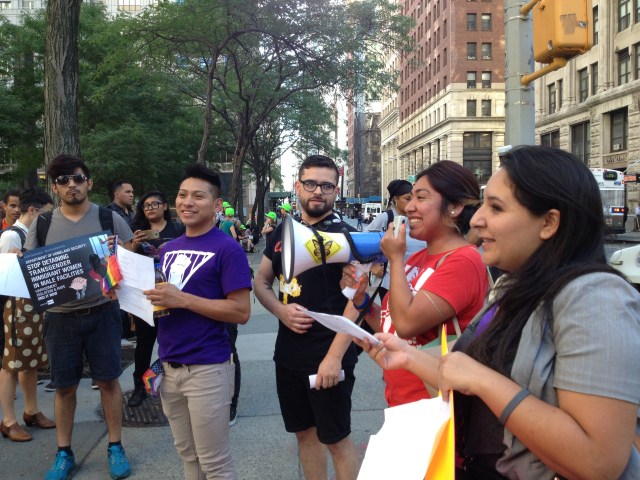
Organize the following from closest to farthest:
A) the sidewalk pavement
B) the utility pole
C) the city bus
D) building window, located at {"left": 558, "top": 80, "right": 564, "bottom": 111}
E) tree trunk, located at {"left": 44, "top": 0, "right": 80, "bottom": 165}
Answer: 1. the sidewalk pavement
2. the utility pole
3. tree trunk, located at {"left": 44, "top": 0, "right": 80, "bottom": 165}
4. the city bus
5. building window, located at {"left": 558, "top": 80, "right": 564, "bottom": 111}

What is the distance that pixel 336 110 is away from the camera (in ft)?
67.3

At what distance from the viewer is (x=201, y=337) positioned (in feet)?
9.27

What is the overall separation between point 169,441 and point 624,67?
37.1 meters

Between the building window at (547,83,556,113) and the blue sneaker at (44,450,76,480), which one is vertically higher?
the building window at (547,83,556,113)

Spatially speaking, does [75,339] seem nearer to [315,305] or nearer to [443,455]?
[315,305]

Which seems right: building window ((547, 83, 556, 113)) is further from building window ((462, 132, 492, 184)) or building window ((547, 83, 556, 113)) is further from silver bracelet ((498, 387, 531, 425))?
silver bracelet ((498, 387, 531, 425))

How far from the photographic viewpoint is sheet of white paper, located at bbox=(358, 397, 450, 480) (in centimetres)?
125

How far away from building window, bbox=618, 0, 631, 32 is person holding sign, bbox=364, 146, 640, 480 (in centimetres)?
3793

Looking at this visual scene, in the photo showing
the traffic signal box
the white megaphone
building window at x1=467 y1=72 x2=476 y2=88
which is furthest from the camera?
building window at x1=467 y1=72 x2=476 y2=88

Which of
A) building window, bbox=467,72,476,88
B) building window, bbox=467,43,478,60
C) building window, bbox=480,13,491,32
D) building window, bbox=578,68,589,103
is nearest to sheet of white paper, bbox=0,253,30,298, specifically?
building window, bbox=578,68,589,103

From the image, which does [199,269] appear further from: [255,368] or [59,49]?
[59,49]

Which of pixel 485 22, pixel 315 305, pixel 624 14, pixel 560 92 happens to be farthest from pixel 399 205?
pixel 485 22

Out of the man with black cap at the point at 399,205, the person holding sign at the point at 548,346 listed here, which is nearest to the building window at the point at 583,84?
the man with black cap at the point at 399,205

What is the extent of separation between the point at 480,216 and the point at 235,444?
324cm
